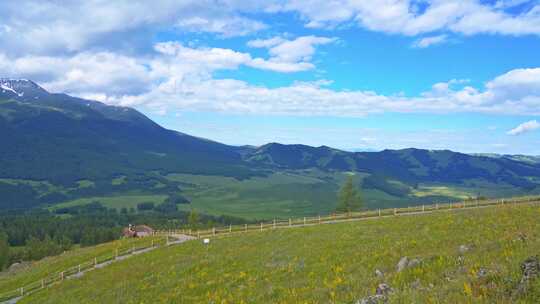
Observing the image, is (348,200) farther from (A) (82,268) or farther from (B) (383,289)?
(B) (383,289)

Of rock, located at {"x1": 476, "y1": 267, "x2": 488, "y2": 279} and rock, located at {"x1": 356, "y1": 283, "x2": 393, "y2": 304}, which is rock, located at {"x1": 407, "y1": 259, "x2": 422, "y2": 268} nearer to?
rock, located at {"x1": 356, "y1": 283, "x2": 393, "y2": 304}

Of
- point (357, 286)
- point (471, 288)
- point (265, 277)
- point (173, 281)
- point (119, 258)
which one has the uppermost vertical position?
point (471, 288)

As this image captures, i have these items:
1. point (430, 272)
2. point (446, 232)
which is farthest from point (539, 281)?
point (446, 232)

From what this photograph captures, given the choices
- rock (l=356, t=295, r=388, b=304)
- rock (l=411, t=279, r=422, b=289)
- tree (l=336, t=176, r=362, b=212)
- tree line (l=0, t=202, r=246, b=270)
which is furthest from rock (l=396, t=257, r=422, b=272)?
tree line (l=0, t=202, r=246, b=270)

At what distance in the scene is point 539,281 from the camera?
35.0 ft

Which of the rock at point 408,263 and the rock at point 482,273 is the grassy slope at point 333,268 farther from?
the rock at point 408,263

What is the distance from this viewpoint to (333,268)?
78.7 ft

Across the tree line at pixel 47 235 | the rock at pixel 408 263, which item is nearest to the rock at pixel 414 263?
the rock at pixel 408 263

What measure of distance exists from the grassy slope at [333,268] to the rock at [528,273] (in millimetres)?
264

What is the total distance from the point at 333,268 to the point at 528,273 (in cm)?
1359

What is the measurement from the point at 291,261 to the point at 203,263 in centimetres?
1027

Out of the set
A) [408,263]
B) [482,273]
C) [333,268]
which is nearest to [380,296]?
[482,273]

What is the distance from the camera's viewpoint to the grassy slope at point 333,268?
13836 millimetres

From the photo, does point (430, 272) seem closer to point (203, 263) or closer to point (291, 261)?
point (291, 261)
